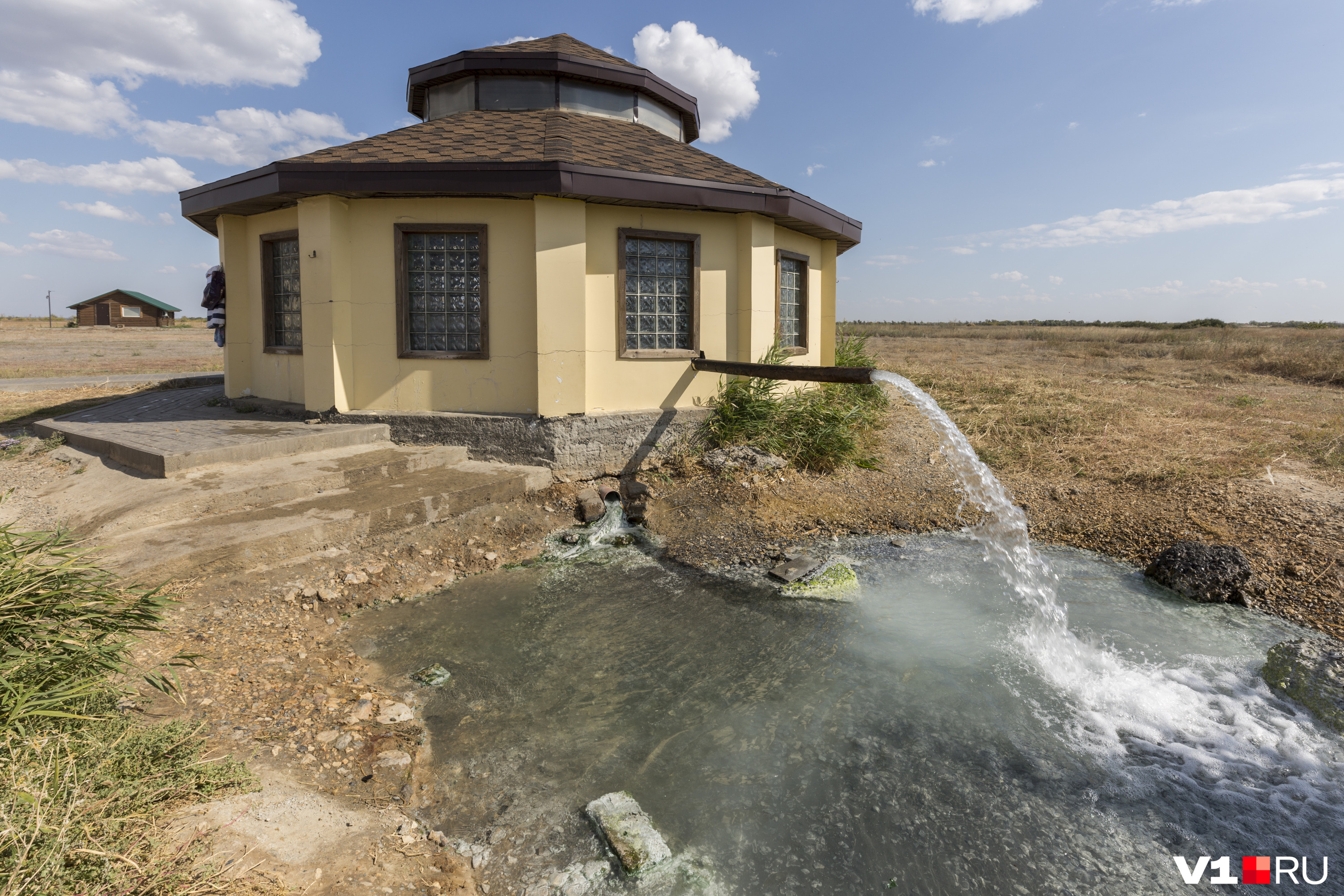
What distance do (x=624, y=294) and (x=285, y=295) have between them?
180 inches

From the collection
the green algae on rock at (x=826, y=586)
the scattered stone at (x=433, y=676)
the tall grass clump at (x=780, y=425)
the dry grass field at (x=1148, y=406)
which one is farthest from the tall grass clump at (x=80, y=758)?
the dry grass field at (x=1148, y=406)

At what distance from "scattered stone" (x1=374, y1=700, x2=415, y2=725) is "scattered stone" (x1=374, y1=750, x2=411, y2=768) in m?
0.28

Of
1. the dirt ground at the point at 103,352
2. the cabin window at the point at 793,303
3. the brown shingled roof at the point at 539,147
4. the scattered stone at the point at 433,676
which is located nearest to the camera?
the scattered stone at the point at 433,676

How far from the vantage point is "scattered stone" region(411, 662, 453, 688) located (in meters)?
4.25

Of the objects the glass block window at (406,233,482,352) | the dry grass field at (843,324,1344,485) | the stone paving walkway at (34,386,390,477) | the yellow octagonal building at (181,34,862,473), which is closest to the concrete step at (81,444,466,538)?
the stone paving walkway at (34,386,390,477)

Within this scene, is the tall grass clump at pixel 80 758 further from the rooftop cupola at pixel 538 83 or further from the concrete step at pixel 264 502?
the rooftop cupola at pixel 538 83

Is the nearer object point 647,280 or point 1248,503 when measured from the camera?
point 1248,503

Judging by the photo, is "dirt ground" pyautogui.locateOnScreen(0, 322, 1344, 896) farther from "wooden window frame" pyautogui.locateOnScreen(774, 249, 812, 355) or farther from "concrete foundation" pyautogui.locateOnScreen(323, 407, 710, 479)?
"wooden window frame" pyautogui.locateOnScreen(774, 249, 812, 355)

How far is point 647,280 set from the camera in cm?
853

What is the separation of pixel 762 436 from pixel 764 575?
2.78 m

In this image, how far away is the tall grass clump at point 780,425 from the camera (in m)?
8.59

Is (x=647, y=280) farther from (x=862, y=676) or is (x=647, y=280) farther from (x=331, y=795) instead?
(x=331, y=795)

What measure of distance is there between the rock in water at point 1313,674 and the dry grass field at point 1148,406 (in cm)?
344

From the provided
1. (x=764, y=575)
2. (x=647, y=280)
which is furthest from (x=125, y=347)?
(x=764, y=575)
